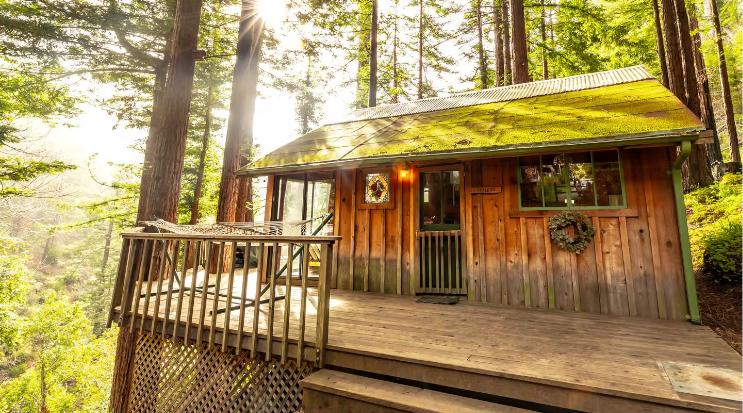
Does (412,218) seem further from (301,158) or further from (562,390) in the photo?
(562,390)

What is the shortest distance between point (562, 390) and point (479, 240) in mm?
2627

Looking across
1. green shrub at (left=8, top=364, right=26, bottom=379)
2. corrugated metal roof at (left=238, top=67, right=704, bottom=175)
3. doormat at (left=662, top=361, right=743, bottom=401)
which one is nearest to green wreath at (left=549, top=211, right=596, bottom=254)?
corrugated metal roof at (left=238, top=67, right=704, bottom=175)

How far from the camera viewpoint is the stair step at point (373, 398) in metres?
1.95

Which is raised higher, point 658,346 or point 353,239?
point 353,239

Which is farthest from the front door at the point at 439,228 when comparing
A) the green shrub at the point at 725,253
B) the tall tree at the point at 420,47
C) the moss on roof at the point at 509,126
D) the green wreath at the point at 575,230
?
the tall tree at the point at 420,47

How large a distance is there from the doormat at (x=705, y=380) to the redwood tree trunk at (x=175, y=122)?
21.4 ft

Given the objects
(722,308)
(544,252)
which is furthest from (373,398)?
(722,308)

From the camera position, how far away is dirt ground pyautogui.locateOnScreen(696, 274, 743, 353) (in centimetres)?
346

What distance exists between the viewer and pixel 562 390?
1.89m

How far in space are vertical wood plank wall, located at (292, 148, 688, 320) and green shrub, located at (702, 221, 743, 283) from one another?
1.59 metres

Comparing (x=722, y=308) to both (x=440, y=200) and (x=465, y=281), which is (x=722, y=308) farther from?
(x=440, y=200)

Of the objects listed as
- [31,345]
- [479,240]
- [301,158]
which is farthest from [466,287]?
[31,345]

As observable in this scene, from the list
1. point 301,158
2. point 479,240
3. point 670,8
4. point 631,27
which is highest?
point 631,27

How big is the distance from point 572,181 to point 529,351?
2587 mm
